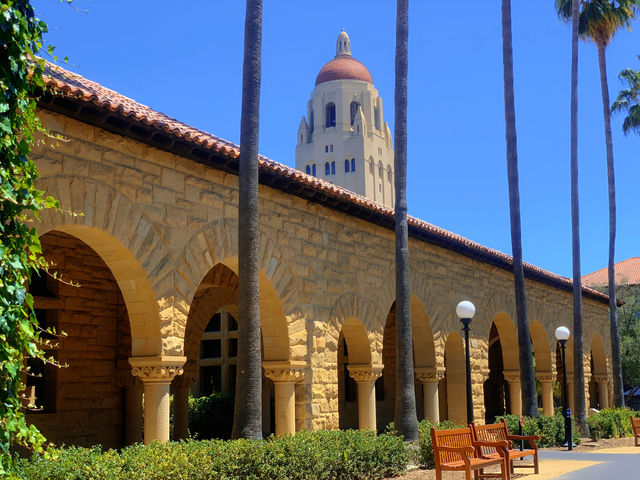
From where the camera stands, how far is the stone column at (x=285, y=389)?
45.7 feet

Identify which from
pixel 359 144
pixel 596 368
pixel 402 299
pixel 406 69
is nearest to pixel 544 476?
pixel 402 299

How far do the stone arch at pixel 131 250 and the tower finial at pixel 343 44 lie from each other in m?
98.1

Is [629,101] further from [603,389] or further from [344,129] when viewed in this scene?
[344,129]

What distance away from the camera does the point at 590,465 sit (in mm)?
14625

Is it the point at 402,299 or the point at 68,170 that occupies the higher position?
the point at 68,170

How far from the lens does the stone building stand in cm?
1055

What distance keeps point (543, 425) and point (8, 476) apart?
17.3m

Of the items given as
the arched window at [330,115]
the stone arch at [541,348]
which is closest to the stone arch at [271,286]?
the stone arch at [541,348]

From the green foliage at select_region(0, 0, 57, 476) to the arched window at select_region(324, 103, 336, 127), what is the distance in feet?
321

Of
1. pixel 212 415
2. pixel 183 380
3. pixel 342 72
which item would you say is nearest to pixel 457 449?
pixel 183 380

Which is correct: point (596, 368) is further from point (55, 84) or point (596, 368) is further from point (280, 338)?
point (55, 84)

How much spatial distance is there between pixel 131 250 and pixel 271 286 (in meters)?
3.49

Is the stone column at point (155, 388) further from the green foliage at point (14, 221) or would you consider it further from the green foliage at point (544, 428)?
the green foliage at point (544, 428)

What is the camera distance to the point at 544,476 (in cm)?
1254
